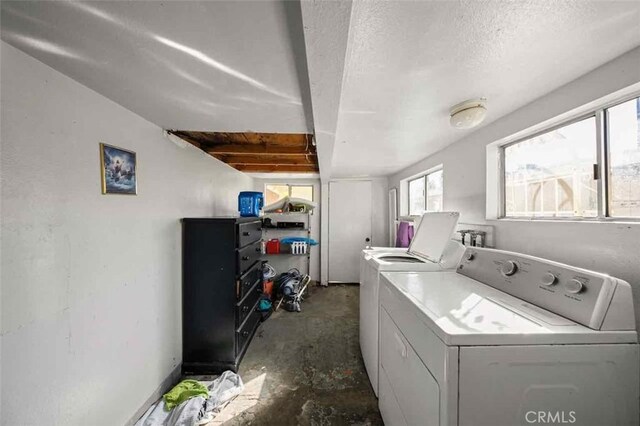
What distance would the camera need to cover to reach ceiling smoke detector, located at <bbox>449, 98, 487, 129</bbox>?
1312 millimetres

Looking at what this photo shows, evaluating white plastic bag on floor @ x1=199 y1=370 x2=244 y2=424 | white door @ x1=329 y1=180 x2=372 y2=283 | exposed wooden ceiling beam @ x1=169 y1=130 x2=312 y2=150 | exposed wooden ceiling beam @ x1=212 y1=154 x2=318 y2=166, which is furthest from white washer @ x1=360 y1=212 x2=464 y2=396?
white door @ x1=329 y1=180 x2=372 y2=283

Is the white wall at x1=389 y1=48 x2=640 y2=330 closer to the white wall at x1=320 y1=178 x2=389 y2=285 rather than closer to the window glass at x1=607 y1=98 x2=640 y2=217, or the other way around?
the window glass at x1=607 y1=98 x2=640 y2=217

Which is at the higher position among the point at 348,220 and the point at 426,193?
the point at 426,193

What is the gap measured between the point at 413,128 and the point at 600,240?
1.25 meters

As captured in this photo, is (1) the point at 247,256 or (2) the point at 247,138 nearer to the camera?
(2) the point at 247,138

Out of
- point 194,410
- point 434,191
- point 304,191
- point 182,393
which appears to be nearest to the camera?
point 194,410

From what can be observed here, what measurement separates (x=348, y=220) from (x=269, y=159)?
79.0 inches

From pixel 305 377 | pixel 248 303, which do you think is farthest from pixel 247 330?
pixel 305 377

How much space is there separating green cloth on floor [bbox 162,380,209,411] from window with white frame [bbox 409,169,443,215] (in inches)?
111

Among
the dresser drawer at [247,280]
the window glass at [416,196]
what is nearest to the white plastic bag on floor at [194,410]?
the dresser drawer at [247,280]

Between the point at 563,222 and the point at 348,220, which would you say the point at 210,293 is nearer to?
the point at 563,222

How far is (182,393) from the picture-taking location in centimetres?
158

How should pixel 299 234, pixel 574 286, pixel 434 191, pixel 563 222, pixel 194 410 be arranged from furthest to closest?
pixel 299 234
pixel 434 191
pixel 194 410
pixel 563 222
pixel 574 286

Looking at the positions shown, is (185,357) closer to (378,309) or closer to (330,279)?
(378,309)
